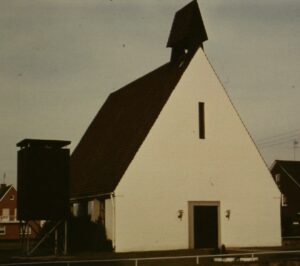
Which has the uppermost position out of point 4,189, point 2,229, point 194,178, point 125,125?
point 125,125

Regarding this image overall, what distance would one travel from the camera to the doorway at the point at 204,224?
107 feet

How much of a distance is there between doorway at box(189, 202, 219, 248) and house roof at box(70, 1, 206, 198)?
5.18 meters

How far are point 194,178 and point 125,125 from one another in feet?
22.8

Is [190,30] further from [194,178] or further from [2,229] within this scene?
[2,229]

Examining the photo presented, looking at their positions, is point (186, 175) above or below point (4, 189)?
above

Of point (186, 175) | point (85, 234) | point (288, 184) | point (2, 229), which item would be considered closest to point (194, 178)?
point (186, 175)

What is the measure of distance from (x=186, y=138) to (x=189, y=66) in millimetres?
4405

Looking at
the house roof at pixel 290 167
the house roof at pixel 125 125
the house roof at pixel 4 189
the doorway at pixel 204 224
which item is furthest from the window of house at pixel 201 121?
the house roof at pixel 4 189

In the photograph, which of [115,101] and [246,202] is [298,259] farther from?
[115,101]

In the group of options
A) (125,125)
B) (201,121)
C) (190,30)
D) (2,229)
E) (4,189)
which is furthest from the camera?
(4,189)

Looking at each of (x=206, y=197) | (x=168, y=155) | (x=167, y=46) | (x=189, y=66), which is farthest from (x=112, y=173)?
(x=167, y=46)

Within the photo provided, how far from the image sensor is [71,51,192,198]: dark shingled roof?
3294 centimetres

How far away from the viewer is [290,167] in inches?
3088

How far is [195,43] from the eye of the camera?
36.3m
